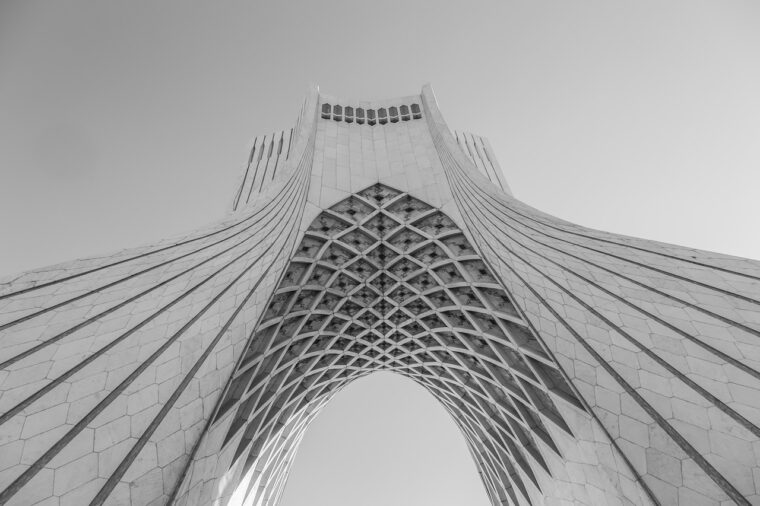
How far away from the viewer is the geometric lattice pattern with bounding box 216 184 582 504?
9469 millimetres

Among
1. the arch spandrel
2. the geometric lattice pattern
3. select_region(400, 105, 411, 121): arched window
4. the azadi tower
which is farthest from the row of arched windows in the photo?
the geometric lattice pattern

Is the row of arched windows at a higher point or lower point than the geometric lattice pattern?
higher

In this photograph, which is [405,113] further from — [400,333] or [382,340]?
[382,340]

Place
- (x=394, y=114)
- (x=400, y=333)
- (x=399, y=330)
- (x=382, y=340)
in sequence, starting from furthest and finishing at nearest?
(x=394, y=114)
(x=382, y=340)
(x=400, y=333)
(x=399, y=330)

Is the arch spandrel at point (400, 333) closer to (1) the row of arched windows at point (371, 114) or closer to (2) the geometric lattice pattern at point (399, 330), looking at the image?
(2) the geometric lattice pattern at point (399, 330)

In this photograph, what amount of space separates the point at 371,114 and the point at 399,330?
11083 mm

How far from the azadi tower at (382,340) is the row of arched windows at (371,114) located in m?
0.18

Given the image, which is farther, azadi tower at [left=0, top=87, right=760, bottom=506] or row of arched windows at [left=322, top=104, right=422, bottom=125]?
row of arched windows at [left=322, top=104, right=422, bottom=125]

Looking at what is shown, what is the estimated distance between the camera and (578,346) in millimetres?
6430

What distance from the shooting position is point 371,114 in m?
16.3

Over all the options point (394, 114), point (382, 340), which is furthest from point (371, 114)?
point (382, 340)

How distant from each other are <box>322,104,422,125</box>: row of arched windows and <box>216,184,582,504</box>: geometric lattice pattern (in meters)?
5.77

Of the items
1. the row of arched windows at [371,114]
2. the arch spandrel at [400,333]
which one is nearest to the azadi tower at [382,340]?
the arch spandrel at [400,333]

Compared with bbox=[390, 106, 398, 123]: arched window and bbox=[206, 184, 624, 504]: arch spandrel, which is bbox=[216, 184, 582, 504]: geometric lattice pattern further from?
bbox=[390, 106, 398, 123]: arched window
